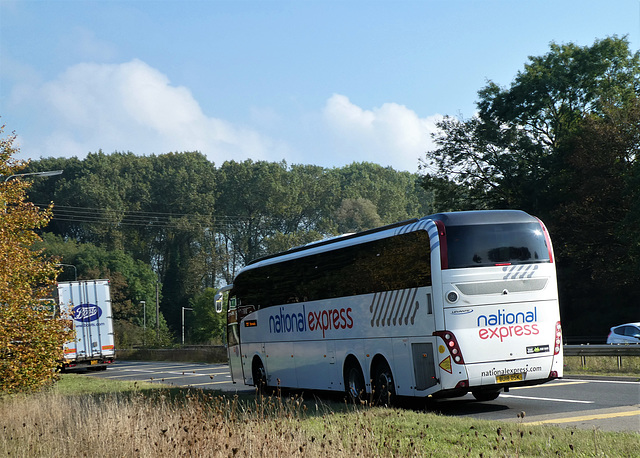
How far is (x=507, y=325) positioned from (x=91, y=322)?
91.7 feet

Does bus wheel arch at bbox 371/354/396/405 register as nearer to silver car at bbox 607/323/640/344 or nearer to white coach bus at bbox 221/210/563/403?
→ white coach bus at bbox 221/210/563/403

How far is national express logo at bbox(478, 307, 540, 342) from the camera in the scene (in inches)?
541

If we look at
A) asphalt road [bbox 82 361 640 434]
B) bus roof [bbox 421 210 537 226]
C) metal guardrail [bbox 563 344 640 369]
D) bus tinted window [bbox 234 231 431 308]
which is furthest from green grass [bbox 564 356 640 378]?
bus tinted window [bbox 234 231 431 308]

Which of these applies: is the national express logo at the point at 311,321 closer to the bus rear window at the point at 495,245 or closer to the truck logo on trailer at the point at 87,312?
the bus rear window at the point at 495,245

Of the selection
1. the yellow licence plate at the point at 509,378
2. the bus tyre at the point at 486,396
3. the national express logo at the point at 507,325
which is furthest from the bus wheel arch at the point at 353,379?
the national express logo at the point at 507,325

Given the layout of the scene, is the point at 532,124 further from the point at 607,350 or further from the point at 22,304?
the point at 22,304

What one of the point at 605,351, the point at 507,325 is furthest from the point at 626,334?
the point at 507,325

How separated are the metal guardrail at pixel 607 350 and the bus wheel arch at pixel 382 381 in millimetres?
11128

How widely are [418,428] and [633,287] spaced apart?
126ft

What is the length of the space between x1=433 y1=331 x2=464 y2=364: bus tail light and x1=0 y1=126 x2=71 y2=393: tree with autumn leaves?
9302mm

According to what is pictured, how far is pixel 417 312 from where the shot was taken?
14.2 m

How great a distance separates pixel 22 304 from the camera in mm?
18094

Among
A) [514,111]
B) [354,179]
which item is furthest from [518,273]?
[354,179]

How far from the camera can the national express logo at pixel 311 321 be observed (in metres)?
16.9
